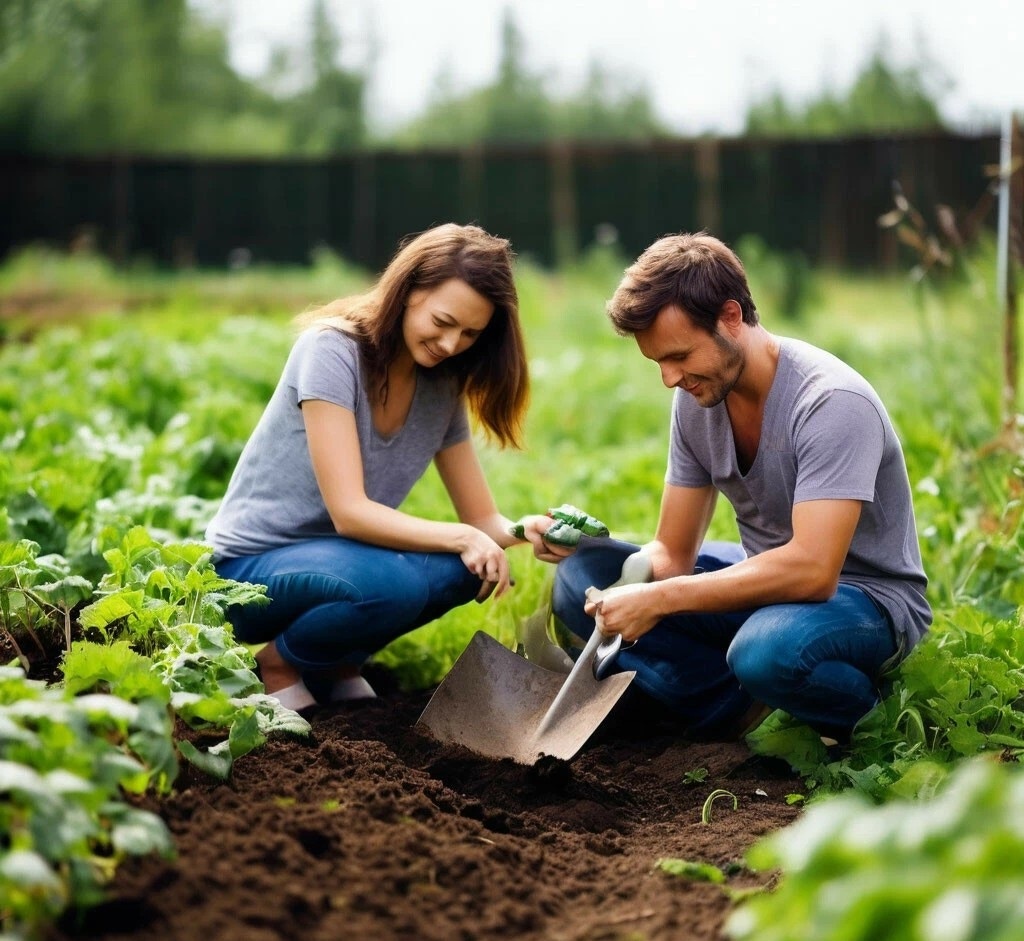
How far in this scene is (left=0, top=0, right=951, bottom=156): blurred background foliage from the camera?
14.2 meters

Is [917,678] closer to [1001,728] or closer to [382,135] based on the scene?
[1001,728]

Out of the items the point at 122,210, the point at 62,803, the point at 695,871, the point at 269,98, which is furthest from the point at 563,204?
the point at 62,803

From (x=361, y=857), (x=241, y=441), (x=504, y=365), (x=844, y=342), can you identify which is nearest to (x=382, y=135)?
(x=844, y=342)

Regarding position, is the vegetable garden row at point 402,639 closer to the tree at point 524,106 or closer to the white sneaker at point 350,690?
the white sneaker at point 350,690

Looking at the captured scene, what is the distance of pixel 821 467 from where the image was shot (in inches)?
106

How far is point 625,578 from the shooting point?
10.1 ft

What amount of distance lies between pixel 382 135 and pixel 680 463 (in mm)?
17313

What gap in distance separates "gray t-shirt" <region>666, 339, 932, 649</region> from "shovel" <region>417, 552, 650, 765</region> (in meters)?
0.29

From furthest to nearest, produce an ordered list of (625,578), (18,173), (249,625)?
(18,173)
(249,625)
(625,578)

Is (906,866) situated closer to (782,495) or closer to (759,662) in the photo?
(759,662)

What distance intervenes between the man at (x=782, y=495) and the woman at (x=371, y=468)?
0.45 meters

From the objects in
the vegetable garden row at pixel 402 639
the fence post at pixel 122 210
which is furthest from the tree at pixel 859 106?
the vegetable garden row at pixel 402 639

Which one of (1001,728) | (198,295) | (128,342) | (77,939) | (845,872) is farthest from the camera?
(198,295)

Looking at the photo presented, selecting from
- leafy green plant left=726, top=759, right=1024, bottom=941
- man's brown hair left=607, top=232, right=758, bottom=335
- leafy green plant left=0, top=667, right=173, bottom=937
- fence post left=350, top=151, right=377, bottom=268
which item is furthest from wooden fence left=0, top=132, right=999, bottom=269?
leafy green plant left=726, top=759, right=1024, bottom=941
